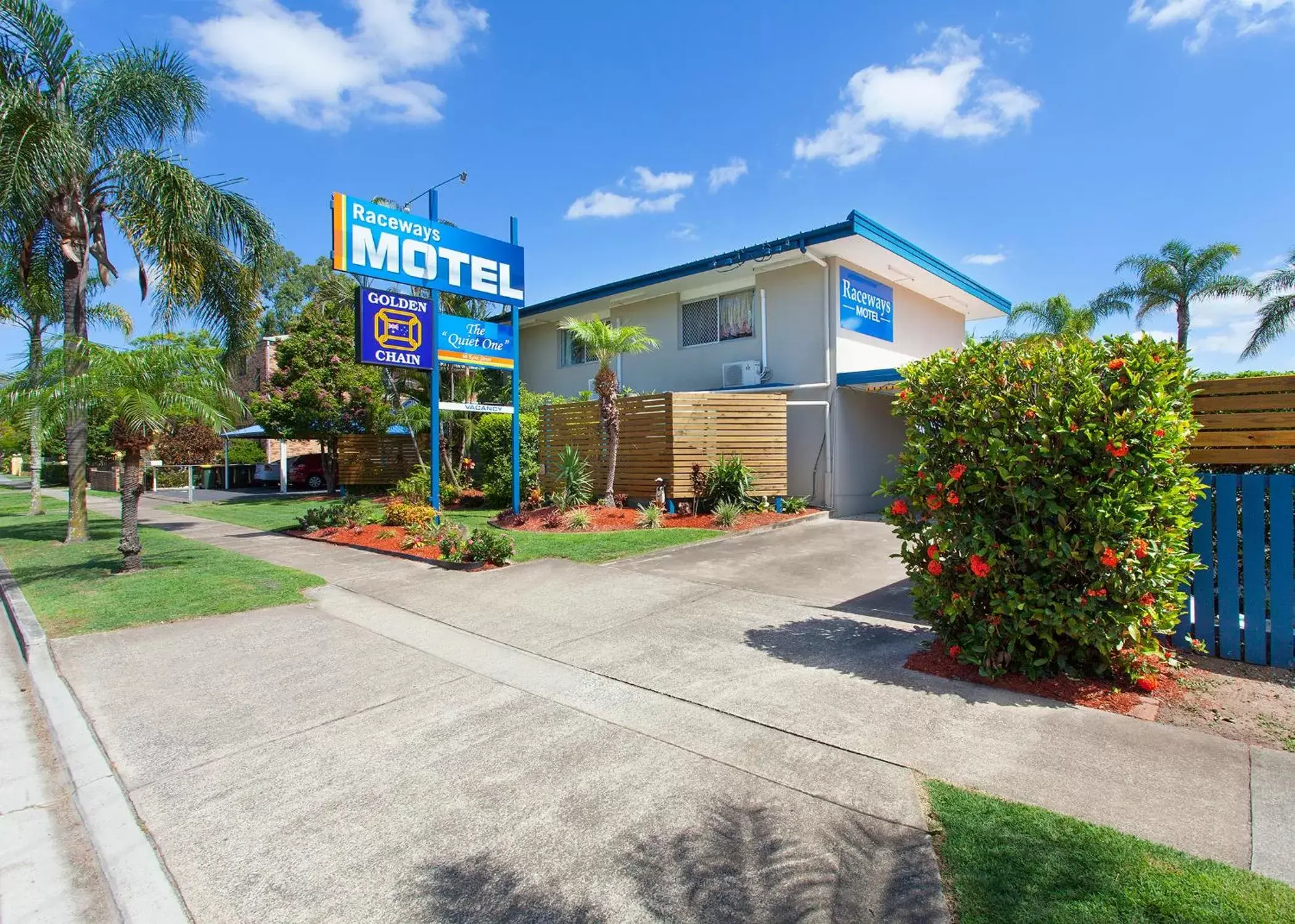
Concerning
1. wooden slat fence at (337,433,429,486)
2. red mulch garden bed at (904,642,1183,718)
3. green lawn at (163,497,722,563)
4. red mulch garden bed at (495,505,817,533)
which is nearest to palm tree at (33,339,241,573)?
green lawn at (163,497,722,563)

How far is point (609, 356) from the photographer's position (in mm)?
13422

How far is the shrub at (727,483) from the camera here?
43.5 ft

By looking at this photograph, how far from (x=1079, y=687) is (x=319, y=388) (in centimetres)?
2085

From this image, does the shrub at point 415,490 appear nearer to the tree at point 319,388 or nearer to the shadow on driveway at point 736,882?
the tree at point 319,388

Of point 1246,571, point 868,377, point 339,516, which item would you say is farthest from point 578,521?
point 1246,571

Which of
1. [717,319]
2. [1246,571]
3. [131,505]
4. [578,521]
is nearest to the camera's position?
[1246,571]

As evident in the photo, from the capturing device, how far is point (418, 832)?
3.13 meters

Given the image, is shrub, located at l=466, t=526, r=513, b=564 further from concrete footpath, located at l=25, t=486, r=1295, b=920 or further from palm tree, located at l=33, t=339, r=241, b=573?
palm tree, located at l=33, t=339, r=241, b=573

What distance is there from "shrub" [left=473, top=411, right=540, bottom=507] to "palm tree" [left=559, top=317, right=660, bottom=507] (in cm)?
290

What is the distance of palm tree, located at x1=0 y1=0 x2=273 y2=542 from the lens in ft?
34.5

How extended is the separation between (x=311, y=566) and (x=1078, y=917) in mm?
10031

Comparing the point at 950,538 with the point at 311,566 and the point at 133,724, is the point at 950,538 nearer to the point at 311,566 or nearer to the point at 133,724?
the point at 133,724

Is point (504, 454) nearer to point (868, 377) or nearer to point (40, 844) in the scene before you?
point (868, 377)

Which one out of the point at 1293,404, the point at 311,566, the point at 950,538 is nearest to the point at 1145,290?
the point at 1293,404
